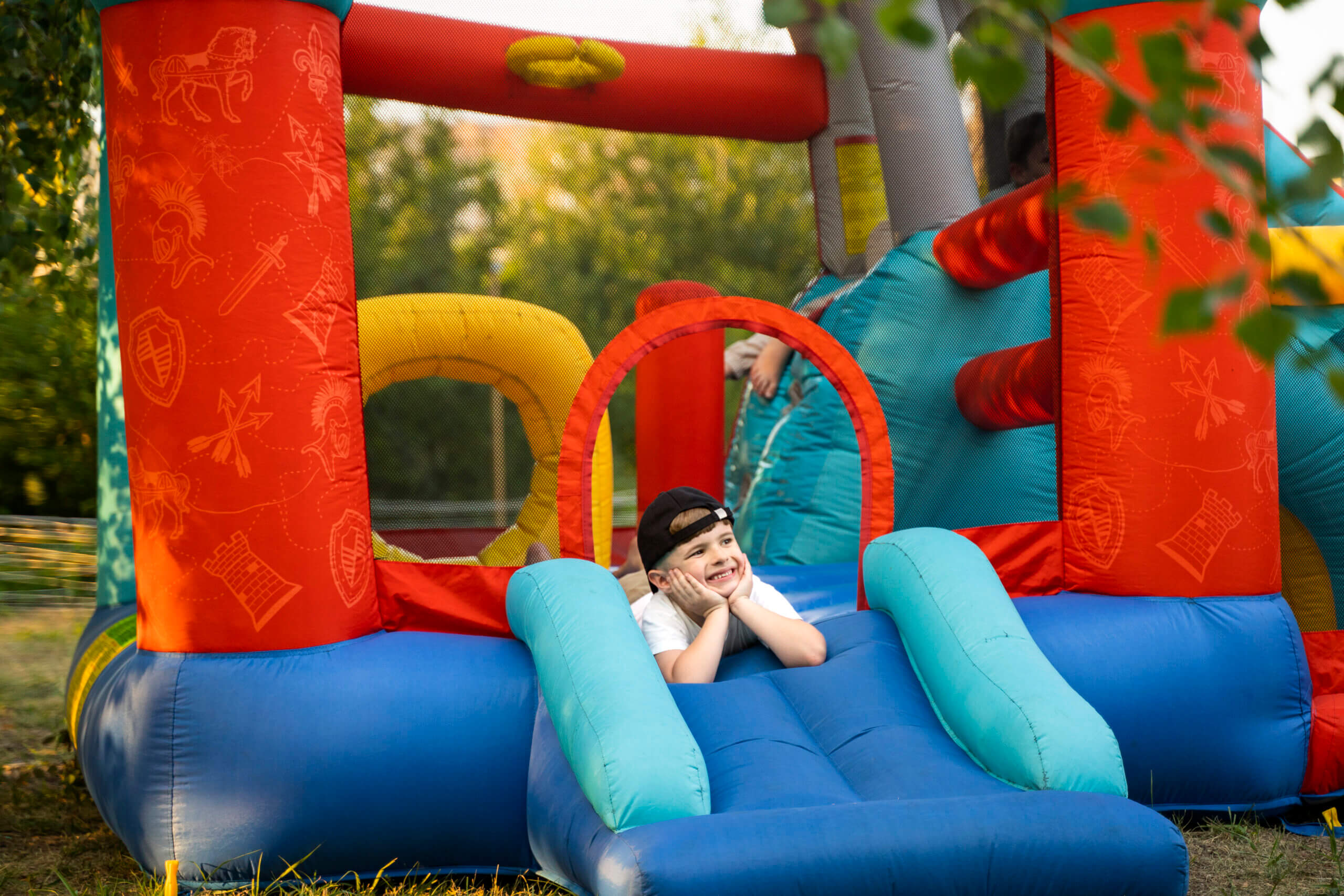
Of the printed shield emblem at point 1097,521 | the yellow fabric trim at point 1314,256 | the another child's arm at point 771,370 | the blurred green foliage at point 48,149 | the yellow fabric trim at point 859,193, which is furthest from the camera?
the yellow fabric trim at point 859,193

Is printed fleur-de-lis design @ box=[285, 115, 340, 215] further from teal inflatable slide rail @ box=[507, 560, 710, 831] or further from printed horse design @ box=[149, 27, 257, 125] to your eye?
teal inflatable slide rail @ box=[507, 560, 710, 831]

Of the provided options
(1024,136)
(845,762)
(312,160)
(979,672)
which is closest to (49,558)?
(312,160)

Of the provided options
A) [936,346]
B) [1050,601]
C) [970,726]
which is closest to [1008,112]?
[936,346]

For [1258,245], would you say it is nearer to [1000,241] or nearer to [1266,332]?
[1266,332]

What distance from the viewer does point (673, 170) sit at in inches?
175

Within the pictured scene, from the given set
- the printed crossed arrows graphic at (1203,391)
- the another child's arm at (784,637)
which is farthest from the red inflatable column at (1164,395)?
the another child's arm at (784,637)

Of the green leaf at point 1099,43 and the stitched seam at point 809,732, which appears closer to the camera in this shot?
the green leaf at point 1099,43

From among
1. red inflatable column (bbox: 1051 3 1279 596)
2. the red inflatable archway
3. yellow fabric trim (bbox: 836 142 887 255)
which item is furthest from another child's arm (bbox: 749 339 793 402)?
red inflatable column (bbox: 1051 3 1279 596)

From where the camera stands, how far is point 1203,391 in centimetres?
224

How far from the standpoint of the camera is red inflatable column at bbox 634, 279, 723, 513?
A: 384 centimetres

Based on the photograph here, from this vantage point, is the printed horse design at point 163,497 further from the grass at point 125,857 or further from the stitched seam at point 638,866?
the stitched seam at point 638,866

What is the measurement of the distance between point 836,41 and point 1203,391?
193cm

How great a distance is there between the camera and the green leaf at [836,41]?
1.90ft

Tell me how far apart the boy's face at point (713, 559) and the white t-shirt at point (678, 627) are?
0.05 meters
